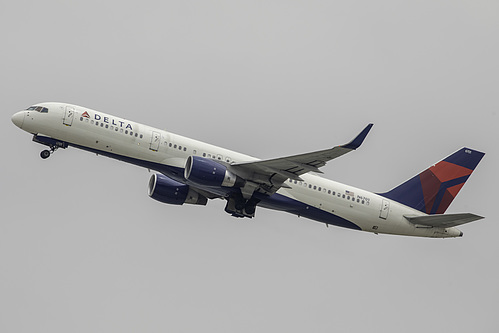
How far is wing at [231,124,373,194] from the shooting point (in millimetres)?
42688

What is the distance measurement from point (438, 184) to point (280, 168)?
43.6 ft

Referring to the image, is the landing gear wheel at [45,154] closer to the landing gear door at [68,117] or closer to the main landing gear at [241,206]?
the landing gear door at [68,117]

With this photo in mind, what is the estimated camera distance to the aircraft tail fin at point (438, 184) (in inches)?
2048

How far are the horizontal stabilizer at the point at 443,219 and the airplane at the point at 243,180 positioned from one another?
0.25ft

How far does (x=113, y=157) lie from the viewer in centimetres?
4569

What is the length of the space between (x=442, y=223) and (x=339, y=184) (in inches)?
269

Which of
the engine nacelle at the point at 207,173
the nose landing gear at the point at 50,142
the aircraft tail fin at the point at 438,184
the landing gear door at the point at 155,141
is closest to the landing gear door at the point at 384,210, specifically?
the aircraft tail fin at the point at 438,184

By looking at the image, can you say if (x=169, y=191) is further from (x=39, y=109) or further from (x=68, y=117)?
(x=39, y=109)

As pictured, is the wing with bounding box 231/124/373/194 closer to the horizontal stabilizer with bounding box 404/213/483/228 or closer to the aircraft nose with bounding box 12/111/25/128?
the horizontal stabilizer with bounding box 404/213/483/228

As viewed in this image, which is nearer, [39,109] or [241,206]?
[39,109]

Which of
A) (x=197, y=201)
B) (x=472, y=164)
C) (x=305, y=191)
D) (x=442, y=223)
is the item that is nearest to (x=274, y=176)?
(x=305, y=191)

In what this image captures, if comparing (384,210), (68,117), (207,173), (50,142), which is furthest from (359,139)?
(50,142)

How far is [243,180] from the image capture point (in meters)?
46.0

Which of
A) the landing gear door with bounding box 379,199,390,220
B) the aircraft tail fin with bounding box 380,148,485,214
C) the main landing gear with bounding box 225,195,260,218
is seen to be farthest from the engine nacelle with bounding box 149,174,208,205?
the aircraft tail fin with bounding box 380,148,485,214
